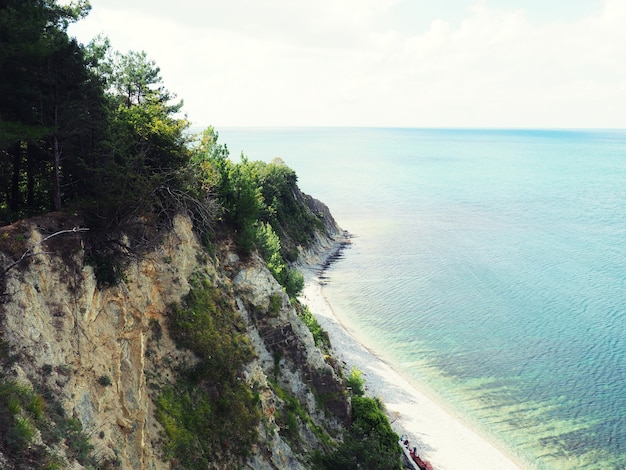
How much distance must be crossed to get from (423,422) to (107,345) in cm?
3318

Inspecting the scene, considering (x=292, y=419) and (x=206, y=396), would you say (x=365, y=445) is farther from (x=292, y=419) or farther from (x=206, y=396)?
(x=206, y=396)

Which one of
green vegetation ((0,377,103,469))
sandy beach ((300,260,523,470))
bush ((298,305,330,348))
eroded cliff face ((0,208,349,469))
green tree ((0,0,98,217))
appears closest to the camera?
green vegetation ((0,377,103,469))

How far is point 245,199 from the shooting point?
32.1 meters

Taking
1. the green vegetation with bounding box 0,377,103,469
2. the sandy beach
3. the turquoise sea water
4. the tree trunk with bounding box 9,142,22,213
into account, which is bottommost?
the sandy beach

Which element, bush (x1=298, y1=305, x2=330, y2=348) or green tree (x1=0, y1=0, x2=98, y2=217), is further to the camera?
bush (x1=298, y1=305, x2=330, y2=348)

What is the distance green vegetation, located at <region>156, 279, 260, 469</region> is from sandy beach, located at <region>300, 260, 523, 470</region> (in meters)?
21.7

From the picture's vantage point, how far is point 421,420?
1678 inches

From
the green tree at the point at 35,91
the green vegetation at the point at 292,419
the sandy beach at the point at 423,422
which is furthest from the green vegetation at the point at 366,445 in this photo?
the green tree at the point at 35,91

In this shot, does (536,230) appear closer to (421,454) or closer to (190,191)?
(421,454)

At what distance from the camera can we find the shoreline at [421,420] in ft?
Result: 124

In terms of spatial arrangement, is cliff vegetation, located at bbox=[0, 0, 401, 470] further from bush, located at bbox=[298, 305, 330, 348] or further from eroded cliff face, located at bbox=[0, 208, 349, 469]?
bush, located at bbox=[298, 305, 330, 348]

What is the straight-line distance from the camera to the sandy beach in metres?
37.9

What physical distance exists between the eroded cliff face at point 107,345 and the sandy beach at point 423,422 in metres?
15.9

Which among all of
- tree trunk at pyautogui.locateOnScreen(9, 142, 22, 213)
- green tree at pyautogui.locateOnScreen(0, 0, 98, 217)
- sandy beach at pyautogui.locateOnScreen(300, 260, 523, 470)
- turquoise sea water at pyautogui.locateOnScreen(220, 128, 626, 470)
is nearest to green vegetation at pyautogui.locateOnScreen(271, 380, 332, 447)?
sandy beach at pyautogui.locateOnScreen(300, 260, 523, 470)
